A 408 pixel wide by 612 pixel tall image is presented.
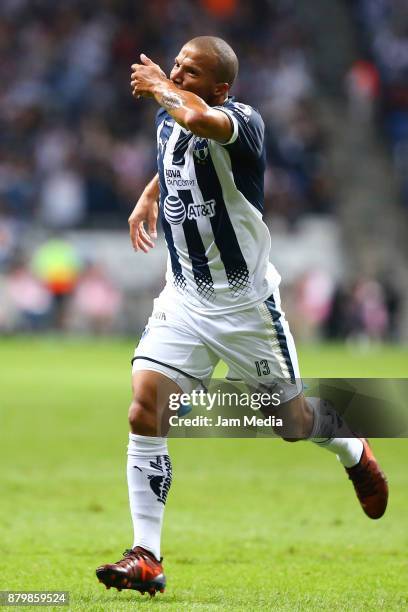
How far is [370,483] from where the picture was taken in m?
7.00

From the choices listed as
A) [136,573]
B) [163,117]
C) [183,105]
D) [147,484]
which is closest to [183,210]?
[163,117]

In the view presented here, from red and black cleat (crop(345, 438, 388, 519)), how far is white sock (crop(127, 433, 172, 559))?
4.15 feet

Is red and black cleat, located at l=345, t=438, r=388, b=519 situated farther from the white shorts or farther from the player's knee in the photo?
the player's knee

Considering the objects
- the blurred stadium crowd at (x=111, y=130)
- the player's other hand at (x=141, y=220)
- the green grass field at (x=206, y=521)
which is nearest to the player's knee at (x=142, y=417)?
the green grass field at (x=206, y=521)

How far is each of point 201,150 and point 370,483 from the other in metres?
2.10

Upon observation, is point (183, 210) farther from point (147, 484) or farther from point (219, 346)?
point (147, 484)

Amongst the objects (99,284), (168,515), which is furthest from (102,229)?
(168,515)

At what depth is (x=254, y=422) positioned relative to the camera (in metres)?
6.54

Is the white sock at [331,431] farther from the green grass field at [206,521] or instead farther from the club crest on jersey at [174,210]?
the club crest on jersey at [174,210]

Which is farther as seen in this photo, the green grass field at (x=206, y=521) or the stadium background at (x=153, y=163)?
the stadium background at (x=153, y=163)

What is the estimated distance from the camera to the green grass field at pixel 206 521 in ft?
20.1

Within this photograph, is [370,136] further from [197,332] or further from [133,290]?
[197,332]

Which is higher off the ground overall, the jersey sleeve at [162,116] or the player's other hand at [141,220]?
the jersey sleeve at [162,116]

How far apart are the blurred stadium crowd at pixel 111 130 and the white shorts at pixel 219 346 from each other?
19467mm
